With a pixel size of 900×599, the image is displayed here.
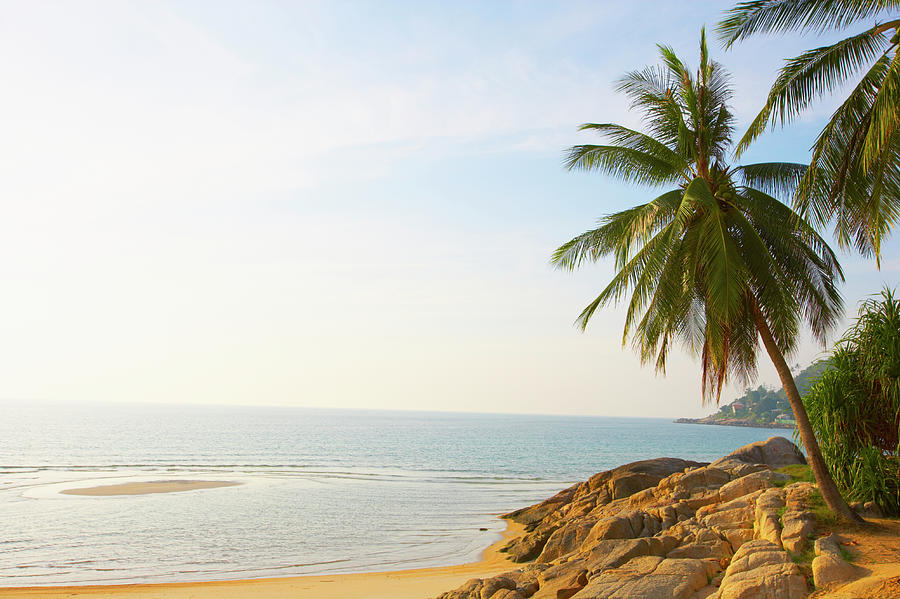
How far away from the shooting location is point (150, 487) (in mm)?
36312

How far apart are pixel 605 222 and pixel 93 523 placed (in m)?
23.4

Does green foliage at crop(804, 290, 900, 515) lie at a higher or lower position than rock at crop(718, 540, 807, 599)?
higher

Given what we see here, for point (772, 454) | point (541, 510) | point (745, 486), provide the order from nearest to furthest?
point (745, 486) → point (772, 454) → point (541, 510)

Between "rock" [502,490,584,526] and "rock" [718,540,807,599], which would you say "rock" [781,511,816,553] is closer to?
"rock" [718,540,807,599]

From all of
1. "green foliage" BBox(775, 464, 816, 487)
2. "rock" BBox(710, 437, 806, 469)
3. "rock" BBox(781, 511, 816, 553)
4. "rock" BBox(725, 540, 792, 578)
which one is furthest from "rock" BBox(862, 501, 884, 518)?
"rock" BBox(710, 437, 806, 469)

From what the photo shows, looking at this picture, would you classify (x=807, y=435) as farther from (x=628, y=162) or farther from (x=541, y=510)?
(x=541, y=510)

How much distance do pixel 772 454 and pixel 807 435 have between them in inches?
460

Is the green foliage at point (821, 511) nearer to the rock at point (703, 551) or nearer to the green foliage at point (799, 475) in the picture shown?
the rock at point (703, 551)

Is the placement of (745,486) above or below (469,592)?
above

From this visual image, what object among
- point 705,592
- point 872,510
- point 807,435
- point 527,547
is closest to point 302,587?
point 527,547

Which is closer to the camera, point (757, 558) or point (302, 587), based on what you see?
point (757, 558)

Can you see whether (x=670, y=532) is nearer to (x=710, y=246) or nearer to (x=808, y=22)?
(x=710, y=246)

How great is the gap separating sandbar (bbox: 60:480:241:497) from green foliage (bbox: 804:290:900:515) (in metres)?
33.1

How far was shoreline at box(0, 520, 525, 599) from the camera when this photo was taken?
14258 mm
